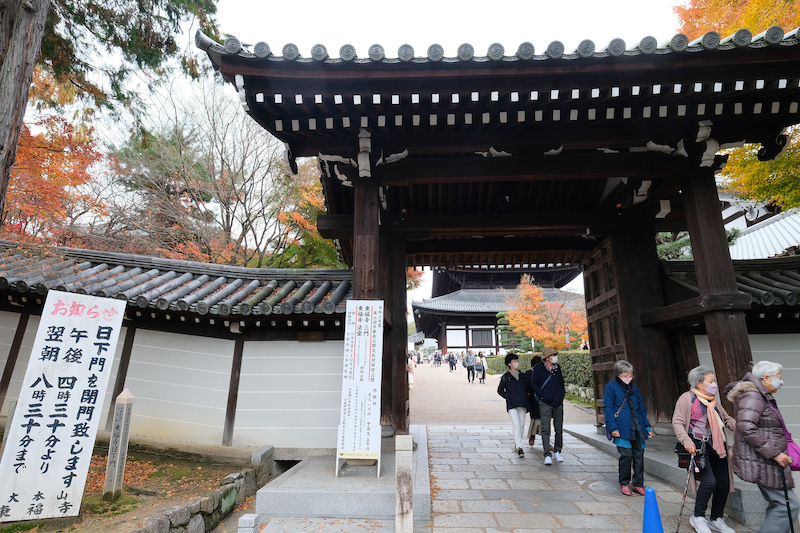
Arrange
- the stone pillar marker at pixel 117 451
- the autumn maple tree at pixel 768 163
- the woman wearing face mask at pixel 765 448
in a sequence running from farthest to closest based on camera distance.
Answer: the autumn maple tree at pixel 768 163
the stone pillar marker at pixel 117 451
the woman wearing face mask at pixel 765 448

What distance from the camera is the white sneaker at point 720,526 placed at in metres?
3.60

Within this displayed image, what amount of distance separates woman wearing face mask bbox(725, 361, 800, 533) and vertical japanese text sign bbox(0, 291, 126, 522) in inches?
247

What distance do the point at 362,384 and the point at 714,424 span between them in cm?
336

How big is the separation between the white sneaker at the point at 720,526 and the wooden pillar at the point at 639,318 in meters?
2.52

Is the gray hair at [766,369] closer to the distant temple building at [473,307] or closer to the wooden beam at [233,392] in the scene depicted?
the wooden beam at [233,392]

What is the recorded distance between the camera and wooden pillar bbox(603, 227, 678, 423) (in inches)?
242

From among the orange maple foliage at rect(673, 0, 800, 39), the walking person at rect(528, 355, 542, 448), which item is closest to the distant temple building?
the orange maple foliage at rect(673, 0, 800, 39)

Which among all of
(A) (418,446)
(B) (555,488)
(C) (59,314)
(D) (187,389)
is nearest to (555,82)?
(B) (555,488)

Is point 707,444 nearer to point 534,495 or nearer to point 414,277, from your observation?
point 534,495

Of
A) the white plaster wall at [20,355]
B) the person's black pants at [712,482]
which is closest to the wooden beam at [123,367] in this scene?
the white plaster wall at [20,355]

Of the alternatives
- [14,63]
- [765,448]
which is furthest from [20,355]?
[765,448]

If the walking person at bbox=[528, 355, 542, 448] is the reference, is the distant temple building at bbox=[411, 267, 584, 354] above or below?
above

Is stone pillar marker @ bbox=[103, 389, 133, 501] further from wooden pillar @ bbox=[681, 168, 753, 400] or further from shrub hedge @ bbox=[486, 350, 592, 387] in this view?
shrub hedge @ bbox=[486, 350, 592, 387]

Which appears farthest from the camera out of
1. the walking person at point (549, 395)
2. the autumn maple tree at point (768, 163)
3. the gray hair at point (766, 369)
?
the autumn maple tree at point (768, 163)
